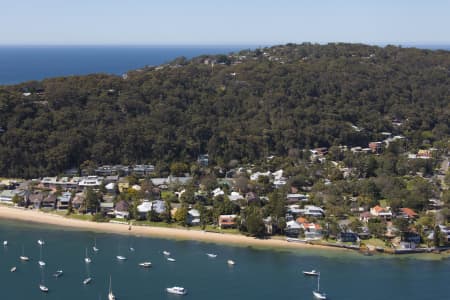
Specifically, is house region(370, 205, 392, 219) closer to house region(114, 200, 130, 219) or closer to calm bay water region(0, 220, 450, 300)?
calm bay water region(0, 220, 450, 300)

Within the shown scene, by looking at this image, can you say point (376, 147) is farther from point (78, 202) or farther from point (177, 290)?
point (177, 290)

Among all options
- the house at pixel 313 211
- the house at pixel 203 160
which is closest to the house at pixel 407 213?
the house at pixel 313 211

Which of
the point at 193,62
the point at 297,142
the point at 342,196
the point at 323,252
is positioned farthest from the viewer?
the point at 193,62

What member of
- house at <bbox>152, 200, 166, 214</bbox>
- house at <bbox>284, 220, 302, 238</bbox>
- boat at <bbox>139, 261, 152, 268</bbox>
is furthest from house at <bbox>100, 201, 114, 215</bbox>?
house at <bbox>284, 220, 302, 238</bbox>

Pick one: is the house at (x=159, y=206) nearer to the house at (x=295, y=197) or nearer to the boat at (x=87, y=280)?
the house at (x=295, y=197)

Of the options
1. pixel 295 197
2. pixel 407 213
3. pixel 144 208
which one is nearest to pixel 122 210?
pixel 144 208

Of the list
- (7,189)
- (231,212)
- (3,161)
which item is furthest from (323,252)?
(3,161)

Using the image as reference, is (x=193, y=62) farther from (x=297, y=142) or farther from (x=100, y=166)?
(x=100, y=166)
